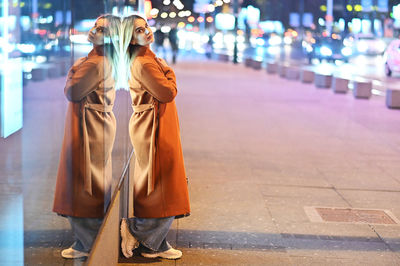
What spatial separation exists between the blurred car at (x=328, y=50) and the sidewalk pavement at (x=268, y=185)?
93.6 feet

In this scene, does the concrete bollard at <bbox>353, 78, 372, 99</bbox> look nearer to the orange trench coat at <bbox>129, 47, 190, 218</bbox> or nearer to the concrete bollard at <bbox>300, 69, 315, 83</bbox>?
the concrete bollard at <bbox>300, 69, 315, 83</bbox>

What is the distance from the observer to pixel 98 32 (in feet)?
10.5

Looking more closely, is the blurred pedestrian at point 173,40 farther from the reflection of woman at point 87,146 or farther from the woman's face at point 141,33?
the reflection of woman at point 87,146

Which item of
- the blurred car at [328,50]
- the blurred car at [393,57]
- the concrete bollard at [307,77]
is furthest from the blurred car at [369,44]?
the concrete bollard at [307,77]

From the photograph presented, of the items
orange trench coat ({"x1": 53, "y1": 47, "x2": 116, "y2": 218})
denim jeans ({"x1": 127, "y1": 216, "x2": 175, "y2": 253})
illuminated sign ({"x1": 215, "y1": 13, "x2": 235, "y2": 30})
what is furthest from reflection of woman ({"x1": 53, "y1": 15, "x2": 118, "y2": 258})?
illuminated sign ({"x1": 215, "y1": 13, "x2": 235, "y2": 30})

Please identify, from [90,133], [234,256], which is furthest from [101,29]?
[234,256]

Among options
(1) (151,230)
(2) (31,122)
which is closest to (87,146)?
(2) (31,122)

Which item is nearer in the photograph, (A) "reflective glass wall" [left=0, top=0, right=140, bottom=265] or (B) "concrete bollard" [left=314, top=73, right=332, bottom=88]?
(A) "reflective glass wall" [left=0, top=0, right=140, bottom=265]

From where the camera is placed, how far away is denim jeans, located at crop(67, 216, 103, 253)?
8.32 ft

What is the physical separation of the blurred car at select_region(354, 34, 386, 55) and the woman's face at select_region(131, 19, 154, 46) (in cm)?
4345

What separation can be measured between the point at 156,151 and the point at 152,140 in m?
0.08

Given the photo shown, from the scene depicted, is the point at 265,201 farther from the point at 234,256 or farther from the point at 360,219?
the point at 234,256

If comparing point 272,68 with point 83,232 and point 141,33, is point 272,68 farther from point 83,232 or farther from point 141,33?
point 83,232

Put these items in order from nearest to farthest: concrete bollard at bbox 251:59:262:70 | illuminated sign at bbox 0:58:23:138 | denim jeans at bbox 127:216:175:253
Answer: illuminated sign at bbox 0:58:23:138
denim jeans at bbox 127:216:175:253
concrete bollard at bbox 251:59:262:70
